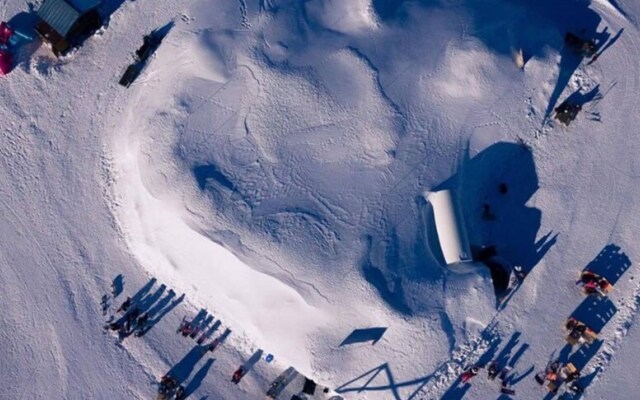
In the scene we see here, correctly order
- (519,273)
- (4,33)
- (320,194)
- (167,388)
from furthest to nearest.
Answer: (4,33), (167,388), (519,273), (320,194)

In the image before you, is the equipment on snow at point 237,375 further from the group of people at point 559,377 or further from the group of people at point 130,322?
the group of people at point 559,377

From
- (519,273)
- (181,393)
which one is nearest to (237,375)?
(181,393)

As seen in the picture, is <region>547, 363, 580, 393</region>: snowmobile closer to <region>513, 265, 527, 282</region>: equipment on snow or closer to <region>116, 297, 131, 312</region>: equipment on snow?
<region>513, 265, 527, 282</region>: equipment on snow

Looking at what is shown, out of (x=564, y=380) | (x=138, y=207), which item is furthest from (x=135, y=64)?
(x=564, y=380)

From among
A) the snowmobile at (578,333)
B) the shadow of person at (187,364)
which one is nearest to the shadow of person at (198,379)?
the shadow of person at (187,364)

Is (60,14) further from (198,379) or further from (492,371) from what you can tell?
(492,371)

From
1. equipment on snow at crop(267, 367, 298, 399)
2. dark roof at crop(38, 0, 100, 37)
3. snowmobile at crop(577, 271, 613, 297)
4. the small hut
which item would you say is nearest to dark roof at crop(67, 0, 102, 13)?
the small hut
